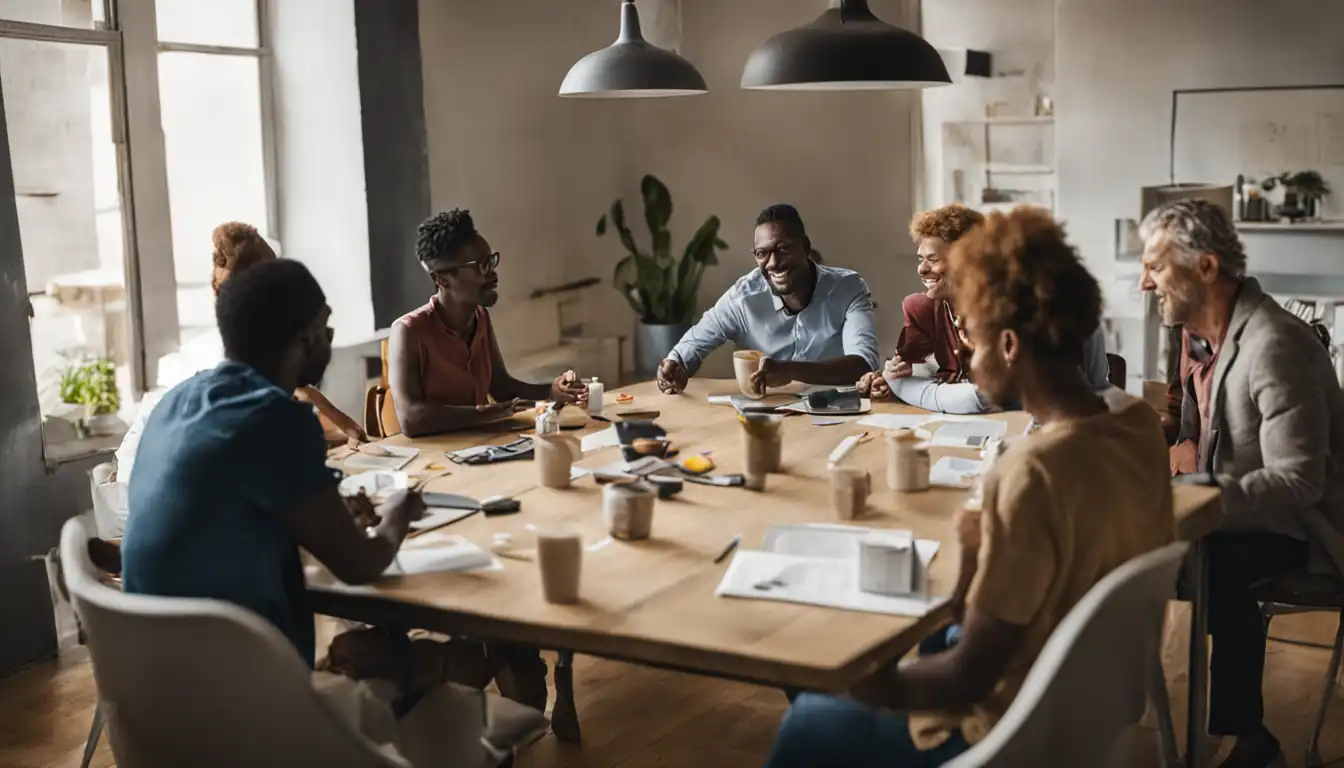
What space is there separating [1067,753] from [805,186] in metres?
5.54

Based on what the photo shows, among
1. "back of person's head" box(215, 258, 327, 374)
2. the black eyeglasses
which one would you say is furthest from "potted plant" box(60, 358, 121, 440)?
"back of person's head" box(215, 258, 327, 374)

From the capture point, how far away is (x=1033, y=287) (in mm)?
1977

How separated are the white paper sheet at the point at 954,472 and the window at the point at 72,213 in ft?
8.61

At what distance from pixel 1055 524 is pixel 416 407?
2.00 metres

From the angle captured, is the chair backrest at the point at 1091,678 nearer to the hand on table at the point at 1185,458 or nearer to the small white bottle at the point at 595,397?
the hand on table at the point at 1185,458

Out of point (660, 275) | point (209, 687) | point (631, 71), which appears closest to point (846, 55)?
point (631, 71)

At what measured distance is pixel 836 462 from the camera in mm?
3027

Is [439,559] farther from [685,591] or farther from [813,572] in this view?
[813,572]

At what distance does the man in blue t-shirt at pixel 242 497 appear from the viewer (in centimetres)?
212

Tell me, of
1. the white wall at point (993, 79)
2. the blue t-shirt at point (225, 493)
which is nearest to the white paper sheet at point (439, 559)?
the blue t-shirt at point (225, 493)

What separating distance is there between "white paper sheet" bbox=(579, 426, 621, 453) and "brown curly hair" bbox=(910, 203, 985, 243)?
1.06 metres

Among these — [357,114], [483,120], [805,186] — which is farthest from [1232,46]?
[357,114]

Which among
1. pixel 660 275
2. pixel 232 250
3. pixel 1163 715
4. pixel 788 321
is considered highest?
pixel 232 250

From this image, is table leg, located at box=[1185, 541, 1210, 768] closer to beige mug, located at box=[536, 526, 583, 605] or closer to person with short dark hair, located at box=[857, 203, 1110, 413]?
person with short dark hair, located at box=[857, 203, 1110, 413]
